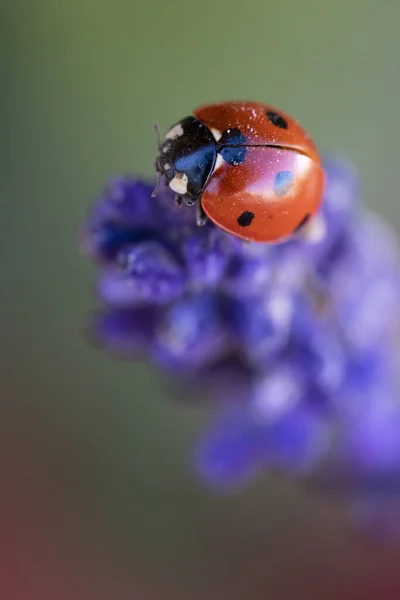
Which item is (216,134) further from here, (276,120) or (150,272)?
(150,272)

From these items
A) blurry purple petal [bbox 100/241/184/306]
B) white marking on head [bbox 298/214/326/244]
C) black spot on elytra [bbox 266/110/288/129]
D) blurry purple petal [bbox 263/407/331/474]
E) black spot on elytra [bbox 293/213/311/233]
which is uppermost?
white marking on head [bbox 298/214/326/244]

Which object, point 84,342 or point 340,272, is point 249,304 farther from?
point 84,342

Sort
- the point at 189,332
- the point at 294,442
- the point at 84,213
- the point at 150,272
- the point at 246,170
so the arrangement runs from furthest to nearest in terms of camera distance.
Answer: the point at 84,213
the point at 294,442
the point at 189,332
the point at 150,272
the point at 246,170

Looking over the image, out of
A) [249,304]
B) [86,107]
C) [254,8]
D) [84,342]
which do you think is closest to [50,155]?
[86,107]

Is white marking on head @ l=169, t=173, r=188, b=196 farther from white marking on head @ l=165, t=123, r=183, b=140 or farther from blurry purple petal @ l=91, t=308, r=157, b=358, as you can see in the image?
blurry purple petal @ l=91, t=308, r=157, b=358

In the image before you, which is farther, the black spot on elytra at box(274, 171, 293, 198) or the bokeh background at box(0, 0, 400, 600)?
the bokeh background at box(0, 0, 400, 600)

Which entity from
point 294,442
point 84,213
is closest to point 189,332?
point 294,442

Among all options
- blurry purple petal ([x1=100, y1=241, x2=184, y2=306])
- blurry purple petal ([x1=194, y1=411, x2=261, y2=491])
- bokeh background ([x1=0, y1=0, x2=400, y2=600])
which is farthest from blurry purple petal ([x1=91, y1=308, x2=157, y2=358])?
bokeh background ([x1=0, y1=0, x2=400, y2=600])
